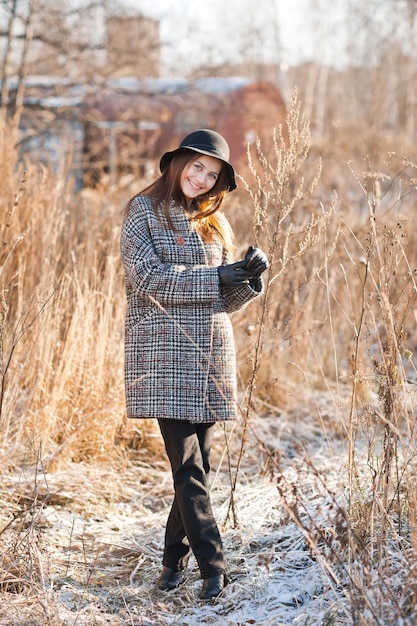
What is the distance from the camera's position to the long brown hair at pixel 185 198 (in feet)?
9.28

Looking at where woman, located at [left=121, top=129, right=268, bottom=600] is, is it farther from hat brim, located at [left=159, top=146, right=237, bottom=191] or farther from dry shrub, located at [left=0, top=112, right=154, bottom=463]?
dry shrub, located at [left=0, top=112, right=154, bottom=463]

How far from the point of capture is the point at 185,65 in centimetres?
945

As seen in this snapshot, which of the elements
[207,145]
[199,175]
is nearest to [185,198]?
[199,175]

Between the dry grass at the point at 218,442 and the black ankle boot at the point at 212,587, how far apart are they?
57 mm

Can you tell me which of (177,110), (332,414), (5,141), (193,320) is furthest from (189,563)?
(177,110)

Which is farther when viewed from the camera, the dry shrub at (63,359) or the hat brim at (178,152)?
the dry shrub at (63,359)

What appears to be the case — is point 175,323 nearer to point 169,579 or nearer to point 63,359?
point 169,579

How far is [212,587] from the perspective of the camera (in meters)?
2.72

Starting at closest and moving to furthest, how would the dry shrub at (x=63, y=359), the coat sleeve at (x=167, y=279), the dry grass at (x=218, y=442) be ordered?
the dry grass at (x=218, y=442) → the coat sleeve at (x=167, y=279) → the dry shrub at (x=63, y=359)

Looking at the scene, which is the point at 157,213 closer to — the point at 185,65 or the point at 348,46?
the point at 185,65

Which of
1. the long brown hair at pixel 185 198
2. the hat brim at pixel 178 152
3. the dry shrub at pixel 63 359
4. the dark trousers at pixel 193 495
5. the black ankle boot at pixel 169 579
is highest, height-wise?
the hat brim at pixel 178 152

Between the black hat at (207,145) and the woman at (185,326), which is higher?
the black hat at (207,145)

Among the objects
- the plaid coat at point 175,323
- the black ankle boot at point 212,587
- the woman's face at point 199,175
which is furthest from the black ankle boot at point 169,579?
the woman's face at point 199,175

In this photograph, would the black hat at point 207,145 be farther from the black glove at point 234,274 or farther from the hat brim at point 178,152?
the black glove at point 234,274
